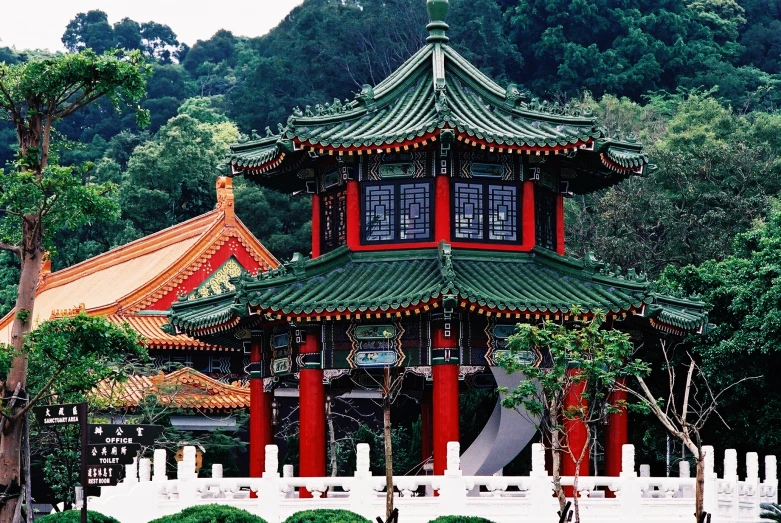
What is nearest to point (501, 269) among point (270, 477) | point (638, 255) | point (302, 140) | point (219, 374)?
point (302, 140)

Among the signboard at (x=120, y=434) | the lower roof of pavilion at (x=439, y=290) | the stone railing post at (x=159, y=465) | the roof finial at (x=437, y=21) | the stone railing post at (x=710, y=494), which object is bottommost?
the stone railing post at (x=710, y=494)

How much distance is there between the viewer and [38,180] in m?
22.8

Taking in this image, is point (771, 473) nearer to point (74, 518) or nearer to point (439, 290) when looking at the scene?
point (439, 290)

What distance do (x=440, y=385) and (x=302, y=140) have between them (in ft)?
17.8

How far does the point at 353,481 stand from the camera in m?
24.4

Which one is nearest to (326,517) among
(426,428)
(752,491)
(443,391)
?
(443,391)

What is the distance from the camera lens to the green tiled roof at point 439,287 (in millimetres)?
26125

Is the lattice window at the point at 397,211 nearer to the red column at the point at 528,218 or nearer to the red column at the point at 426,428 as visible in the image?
the red column at the point at 528,218

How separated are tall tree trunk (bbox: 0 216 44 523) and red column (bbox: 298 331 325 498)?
5.78 m

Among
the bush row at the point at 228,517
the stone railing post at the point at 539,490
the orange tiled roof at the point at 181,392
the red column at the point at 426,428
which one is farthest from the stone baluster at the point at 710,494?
the orange tiled roof at the point at 181,392

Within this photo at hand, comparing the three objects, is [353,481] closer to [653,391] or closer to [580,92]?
[653,391]

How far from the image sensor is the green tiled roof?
26125 mm

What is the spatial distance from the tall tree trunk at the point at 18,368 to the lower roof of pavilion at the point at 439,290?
4.51 m

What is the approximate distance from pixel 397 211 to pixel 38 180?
8148 millimetres
